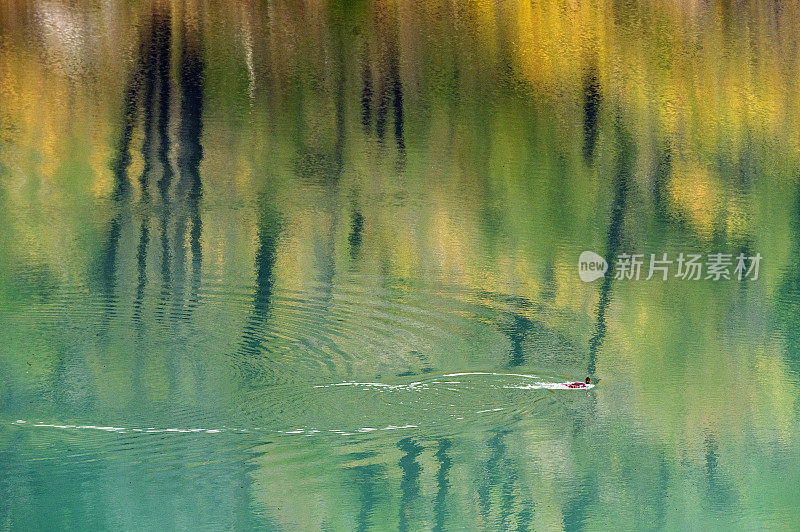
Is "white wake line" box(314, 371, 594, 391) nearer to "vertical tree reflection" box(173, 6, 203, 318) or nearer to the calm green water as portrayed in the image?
the calm green water

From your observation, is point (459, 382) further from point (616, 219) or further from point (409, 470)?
point (616, 219)

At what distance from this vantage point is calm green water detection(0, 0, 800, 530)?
2.84 m

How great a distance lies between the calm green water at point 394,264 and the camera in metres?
2.84

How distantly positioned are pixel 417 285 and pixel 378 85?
89 cm

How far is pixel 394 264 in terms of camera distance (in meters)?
3.33

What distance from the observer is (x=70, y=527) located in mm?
2709

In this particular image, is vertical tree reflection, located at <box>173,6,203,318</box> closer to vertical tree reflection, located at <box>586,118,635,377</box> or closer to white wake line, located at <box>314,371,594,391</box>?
white wake line, located at <box>314,371,594,391</box>

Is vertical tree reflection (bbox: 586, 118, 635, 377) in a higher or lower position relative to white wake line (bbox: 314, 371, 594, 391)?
higher

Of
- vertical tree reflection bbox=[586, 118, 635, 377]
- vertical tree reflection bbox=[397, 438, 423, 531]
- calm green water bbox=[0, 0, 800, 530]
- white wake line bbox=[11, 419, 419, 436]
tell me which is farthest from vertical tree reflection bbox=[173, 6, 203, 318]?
vertical tree reflection bbox=[586, 118, 635, 377]

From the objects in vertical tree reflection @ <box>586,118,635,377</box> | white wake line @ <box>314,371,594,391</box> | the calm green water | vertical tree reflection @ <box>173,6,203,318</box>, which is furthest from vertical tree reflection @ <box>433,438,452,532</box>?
vertical tree reflection @ <box>173,6,203,318</box>

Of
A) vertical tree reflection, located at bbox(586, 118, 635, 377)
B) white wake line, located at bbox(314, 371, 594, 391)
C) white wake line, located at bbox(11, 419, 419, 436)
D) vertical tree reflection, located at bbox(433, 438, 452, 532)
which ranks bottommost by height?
vertical tree reflection, located at bbox(433, 438, 452, 532)

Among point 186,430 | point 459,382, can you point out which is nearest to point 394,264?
point 459,382

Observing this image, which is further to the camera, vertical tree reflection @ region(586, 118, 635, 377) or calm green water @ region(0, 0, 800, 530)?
vertical tree reflection @ region(586, 118, 635, 377)

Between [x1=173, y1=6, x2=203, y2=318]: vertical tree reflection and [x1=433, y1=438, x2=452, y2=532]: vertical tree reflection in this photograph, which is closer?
[x1=433, y1=438, x2=452, y2=532]: vertical tree reflection
